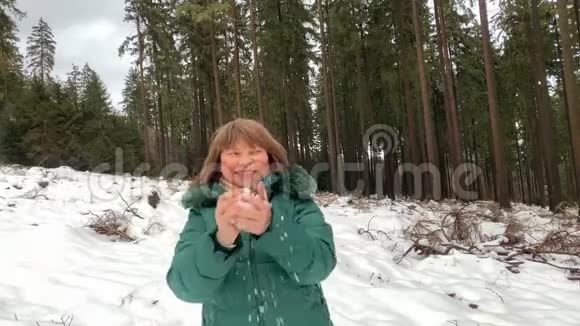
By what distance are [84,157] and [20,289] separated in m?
20.0

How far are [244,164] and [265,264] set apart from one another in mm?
428

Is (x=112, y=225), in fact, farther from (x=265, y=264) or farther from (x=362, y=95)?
(x=362, y=95)

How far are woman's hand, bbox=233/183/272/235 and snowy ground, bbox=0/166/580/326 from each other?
254 centimetres

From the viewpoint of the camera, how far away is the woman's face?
5.92ft

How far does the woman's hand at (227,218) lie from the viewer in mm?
1360

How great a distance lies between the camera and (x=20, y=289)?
400 cm

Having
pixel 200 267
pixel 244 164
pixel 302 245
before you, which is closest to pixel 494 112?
pixel 244 164

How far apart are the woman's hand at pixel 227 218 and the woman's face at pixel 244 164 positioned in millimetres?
331

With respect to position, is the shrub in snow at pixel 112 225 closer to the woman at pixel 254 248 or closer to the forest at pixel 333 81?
the woman at pixel 254 248

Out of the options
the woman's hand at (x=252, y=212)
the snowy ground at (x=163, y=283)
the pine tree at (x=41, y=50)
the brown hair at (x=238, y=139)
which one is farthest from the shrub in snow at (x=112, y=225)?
the pine tree at (x=41, y=50)

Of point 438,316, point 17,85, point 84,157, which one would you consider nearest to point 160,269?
point 438,316

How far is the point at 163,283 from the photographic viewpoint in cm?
421

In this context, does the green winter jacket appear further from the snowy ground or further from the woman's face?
the snowy ground

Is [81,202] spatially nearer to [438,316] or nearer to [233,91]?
[438,316]
